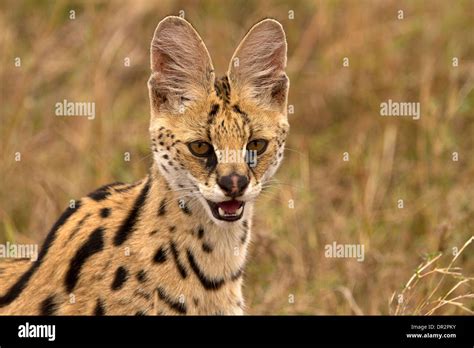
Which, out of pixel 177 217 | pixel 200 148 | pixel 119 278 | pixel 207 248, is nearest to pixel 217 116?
pixel 200 148

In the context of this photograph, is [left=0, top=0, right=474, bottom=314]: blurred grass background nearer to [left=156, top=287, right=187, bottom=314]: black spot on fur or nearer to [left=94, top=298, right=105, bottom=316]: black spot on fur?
[left=156, top=287, right=187, bottom=314]: black spot on fur

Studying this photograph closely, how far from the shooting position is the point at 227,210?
16.8ft

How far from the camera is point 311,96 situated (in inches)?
364

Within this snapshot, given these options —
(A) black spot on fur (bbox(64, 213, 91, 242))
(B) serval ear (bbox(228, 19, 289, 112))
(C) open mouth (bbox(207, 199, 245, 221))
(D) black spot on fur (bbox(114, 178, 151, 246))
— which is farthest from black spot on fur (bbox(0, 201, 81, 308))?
(B) serval ear (bbox(228, 19, 289, 112))

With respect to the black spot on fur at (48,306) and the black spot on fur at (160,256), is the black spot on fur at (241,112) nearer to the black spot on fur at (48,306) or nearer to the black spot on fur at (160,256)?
the black spot on fur at (160,256)

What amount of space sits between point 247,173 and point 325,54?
14.7ft

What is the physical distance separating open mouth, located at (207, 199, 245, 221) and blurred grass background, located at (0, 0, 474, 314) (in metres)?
1.63

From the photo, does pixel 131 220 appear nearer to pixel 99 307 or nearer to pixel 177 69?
pixel 99 307

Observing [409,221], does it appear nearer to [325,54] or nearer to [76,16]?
[325,54]

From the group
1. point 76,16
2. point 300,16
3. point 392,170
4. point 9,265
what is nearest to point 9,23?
point 76,16

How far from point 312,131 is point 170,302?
415 cm

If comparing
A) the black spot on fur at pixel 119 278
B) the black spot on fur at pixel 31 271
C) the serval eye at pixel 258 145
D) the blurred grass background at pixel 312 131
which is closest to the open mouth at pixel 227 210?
the serval eye at pixel 258 145

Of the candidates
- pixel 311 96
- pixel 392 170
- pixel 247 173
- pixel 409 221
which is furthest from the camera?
pixel 311 96
